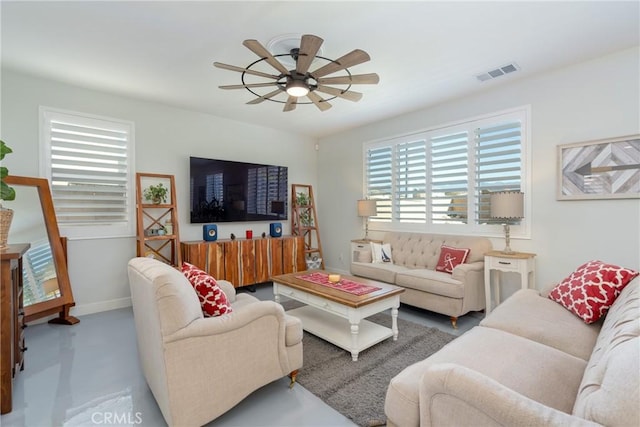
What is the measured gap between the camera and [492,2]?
2.10 metres

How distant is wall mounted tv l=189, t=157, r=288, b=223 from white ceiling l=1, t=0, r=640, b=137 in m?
1.26

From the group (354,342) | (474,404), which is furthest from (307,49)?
(354,342)

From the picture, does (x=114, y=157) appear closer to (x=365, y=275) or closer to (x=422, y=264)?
(x=365, y=275)

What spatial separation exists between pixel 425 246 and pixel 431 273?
578mm

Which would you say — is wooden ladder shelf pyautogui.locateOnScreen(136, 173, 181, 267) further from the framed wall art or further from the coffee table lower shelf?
the framed wall art

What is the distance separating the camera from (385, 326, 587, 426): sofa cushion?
1229mm

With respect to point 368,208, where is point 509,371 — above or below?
below

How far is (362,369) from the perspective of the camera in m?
2.26

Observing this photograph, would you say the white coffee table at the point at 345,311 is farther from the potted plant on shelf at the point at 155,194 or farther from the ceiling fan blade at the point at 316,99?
the potted plant on shelf at the point at 155,194

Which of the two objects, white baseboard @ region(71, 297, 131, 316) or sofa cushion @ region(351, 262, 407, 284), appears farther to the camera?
sofa cushion @ region(351, 262, 407, 284)

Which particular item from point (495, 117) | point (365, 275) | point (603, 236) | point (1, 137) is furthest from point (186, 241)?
point (603, 236)

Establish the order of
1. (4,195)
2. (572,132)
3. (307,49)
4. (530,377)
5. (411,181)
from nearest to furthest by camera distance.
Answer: (530,377) → (307,49) → (4,195) → (572,132) → (411,181)

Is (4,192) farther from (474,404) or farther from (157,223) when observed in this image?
(474,404)

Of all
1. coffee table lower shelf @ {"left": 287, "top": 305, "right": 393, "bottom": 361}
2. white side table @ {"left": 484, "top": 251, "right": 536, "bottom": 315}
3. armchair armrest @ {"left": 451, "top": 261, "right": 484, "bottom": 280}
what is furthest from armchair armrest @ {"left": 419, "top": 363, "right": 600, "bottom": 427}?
white side table @ {"left": 484, "top": 251, "right": 536, "bottom": 315}
